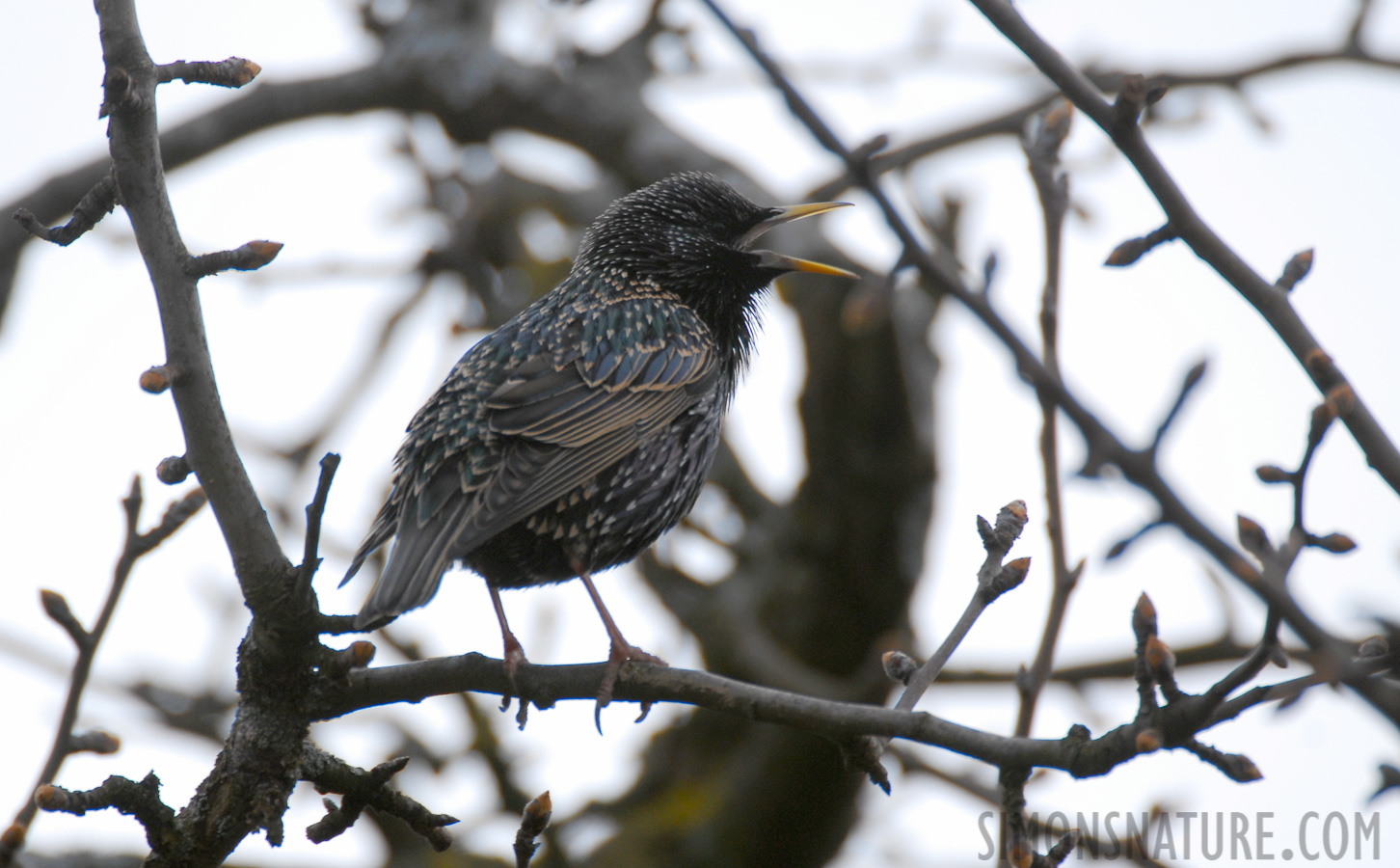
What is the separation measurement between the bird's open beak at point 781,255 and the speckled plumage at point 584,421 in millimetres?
11

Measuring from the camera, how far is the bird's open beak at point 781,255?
387cm

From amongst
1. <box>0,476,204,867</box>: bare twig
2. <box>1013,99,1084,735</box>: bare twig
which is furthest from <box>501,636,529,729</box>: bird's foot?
<box>1013,99,1084,735</box>: bare twig

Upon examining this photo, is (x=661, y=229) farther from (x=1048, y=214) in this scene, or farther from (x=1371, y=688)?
(x=1371, y=688)

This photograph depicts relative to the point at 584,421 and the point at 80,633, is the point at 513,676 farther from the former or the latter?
the point at 584,421

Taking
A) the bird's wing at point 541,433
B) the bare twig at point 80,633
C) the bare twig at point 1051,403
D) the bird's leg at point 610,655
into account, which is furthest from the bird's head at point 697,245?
the bare twig at point 80,633

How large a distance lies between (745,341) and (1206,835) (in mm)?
2104

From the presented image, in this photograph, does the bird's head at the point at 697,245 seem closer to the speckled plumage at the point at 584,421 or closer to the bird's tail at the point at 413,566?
the speckled plumage at the point at 584,421

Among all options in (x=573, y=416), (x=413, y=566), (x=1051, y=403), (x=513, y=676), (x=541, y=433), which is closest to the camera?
(x=1051, y=403)

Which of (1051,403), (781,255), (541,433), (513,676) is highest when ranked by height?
(781,255)

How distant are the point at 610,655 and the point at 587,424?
721 mm

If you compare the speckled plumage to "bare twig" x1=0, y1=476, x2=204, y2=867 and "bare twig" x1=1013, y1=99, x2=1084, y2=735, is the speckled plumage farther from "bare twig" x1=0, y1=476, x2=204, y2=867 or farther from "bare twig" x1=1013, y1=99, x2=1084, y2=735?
"bare twig" x1=1013, y1=99, x2=1084, y2=735

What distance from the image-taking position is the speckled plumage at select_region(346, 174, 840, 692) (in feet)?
10.4

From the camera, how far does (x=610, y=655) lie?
10.1 ft

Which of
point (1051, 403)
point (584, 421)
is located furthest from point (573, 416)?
point (1051, 403)
